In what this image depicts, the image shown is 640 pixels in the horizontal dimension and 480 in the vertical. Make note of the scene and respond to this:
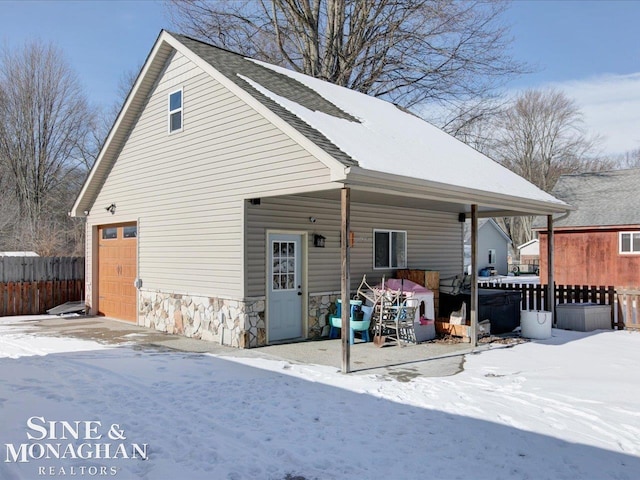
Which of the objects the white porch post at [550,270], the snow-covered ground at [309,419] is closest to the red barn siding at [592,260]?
the white porch post at [550,270]

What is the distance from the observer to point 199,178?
10133mm

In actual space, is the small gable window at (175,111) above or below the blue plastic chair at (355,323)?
above

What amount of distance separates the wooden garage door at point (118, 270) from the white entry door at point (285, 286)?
4.33m

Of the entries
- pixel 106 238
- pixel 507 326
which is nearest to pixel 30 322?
pixel 106 238

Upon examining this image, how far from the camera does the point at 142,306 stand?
461 inches

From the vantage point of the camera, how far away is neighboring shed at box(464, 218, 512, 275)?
4031 centimetres

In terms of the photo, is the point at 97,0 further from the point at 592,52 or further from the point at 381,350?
the point at 592,52

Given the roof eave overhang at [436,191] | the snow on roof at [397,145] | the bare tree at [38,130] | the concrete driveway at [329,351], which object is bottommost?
the concrete driveway at [329,351]

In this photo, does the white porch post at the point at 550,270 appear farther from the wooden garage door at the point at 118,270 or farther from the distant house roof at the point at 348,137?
the wooden garage door at the point at 118,270

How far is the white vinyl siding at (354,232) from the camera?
9.23 m

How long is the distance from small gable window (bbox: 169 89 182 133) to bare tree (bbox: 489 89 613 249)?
33.5 meters

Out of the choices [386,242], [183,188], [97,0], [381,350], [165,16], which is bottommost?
[381,350]

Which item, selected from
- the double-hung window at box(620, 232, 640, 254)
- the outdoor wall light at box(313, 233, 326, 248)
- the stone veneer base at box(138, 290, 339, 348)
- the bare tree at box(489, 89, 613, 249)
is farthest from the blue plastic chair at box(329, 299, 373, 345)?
the bare tree at box(489, 89, 613, 249)

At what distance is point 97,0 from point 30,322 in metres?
8.72
